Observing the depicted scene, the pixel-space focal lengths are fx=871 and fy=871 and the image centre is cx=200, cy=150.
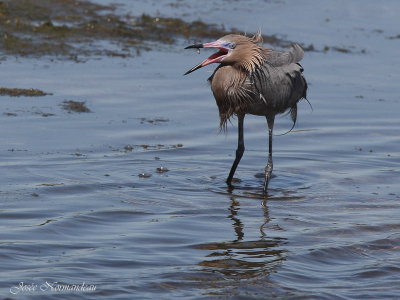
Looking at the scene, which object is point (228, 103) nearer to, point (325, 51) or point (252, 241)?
point (252, 241)

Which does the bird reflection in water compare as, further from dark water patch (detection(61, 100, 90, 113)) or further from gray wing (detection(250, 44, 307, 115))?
dark water patch (detection(61, 100, 90, 113))

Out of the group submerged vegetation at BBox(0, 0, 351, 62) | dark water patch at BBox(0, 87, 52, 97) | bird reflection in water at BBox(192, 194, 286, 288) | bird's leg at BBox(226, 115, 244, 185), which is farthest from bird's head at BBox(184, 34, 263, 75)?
submerged vegetation at BBox(0, 0, 351, 62)

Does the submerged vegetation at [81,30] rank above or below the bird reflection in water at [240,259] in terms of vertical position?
above

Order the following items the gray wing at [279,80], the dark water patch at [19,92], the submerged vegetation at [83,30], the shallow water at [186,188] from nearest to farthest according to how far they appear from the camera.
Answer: the shallow water at [186,188] < the gray wing at [279,80] < the dark water patch at [19,92] < the submerged vegetation at [83,30]

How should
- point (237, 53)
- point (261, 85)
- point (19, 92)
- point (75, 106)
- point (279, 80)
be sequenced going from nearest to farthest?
point (237, 53) < point (261, 85) < point (279, 80) < point (75, 106) < point (19, 92)

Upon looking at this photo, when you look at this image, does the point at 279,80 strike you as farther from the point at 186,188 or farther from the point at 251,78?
the point at 186,188

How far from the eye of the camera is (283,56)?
827cm

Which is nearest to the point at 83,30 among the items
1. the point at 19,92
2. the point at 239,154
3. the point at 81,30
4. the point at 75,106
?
the point at 81,30

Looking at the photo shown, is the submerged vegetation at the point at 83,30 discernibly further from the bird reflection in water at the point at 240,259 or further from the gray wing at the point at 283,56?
the bird reflection in water at the point at 240,259

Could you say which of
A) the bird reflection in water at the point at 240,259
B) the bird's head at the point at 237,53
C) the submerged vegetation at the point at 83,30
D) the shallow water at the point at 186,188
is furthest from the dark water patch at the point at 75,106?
the bird reflection in water at the point at 240,259

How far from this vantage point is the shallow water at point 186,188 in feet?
19.6

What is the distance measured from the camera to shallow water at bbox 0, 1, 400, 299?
19.6 feet

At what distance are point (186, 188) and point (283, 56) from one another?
156cm

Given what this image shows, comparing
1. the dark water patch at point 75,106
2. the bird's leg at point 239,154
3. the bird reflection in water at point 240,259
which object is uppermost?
the dark water patch at point 75,106
